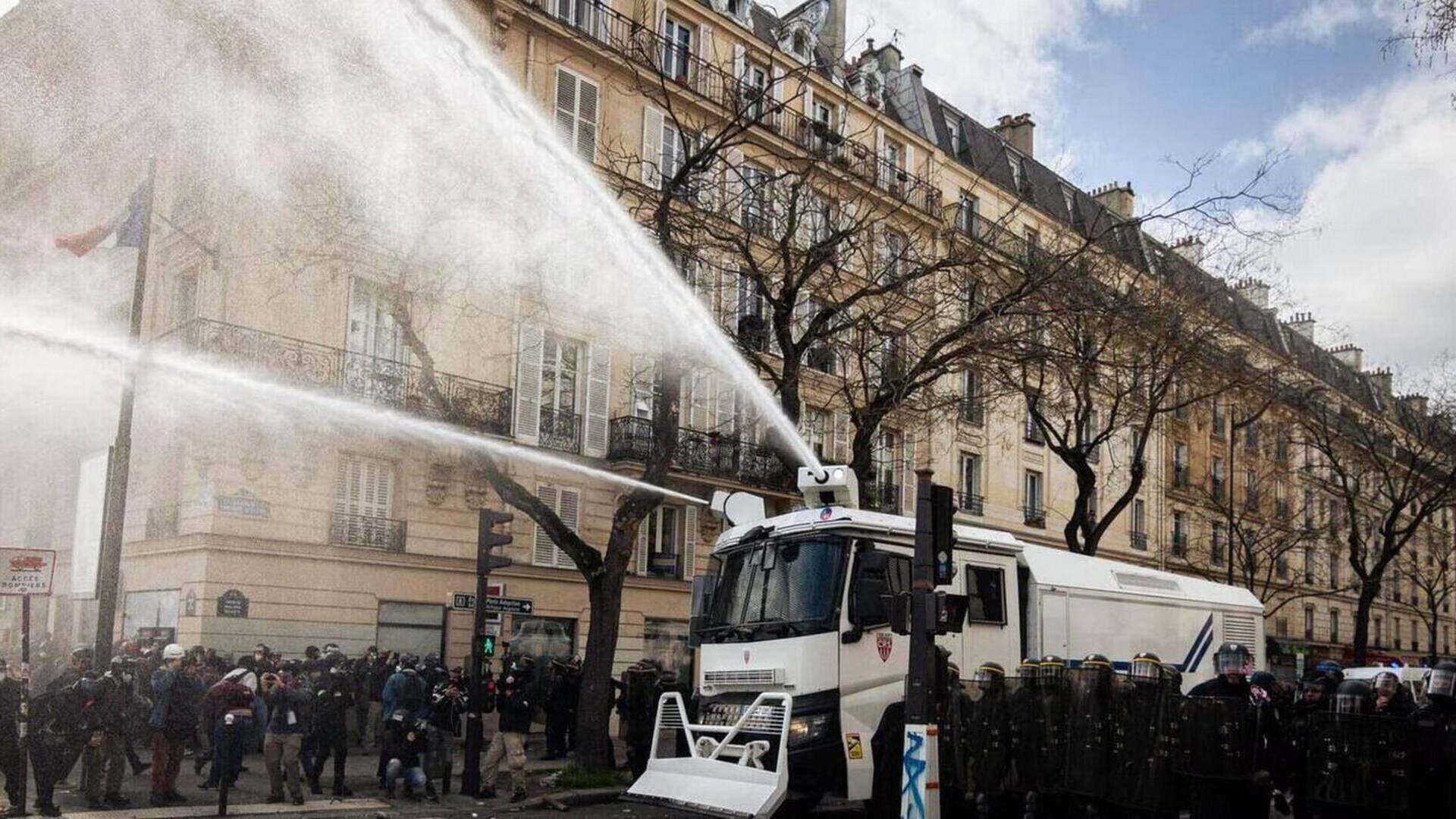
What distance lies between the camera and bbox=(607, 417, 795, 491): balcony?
86.3ft

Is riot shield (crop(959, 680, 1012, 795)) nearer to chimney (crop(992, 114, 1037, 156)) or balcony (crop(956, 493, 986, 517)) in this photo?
balcony (crop(956, 493, 986, 517))

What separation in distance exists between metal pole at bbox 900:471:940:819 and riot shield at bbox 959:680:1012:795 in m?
1.96

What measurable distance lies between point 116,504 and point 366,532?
6448 mm

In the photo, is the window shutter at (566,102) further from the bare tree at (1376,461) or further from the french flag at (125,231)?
the bare tree at (1376,461)

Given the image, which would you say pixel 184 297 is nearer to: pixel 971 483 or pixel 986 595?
pixel 986 595

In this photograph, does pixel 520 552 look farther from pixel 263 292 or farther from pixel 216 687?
pixel 216 687

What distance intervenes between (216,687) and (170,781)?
149cm

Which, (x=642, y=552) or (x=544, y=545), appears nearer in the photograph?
(x=544, y=545)

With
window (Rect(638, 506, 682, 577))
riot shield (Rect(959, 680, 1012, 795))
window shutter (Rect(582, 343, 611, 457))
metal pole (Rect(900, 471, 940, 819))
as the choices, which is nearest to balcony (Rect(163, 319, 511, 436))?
window shutter (Rect(582, 343, 611, 457))

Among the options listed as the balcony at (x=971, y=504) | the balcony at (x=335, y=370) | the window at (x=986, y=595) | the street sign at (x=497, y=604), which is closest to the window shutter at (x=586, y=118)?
the balcony at (x=335, y=370)

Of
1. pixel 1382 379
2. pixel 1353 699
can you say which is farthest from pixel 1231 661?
pixel 1382 379

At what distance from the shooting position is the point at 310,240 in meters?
20.2

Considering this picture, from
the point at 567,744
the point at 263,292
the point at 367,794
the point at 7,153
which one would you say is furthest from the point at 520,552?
the point at 7,153

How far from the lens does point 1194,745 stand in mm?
9781
